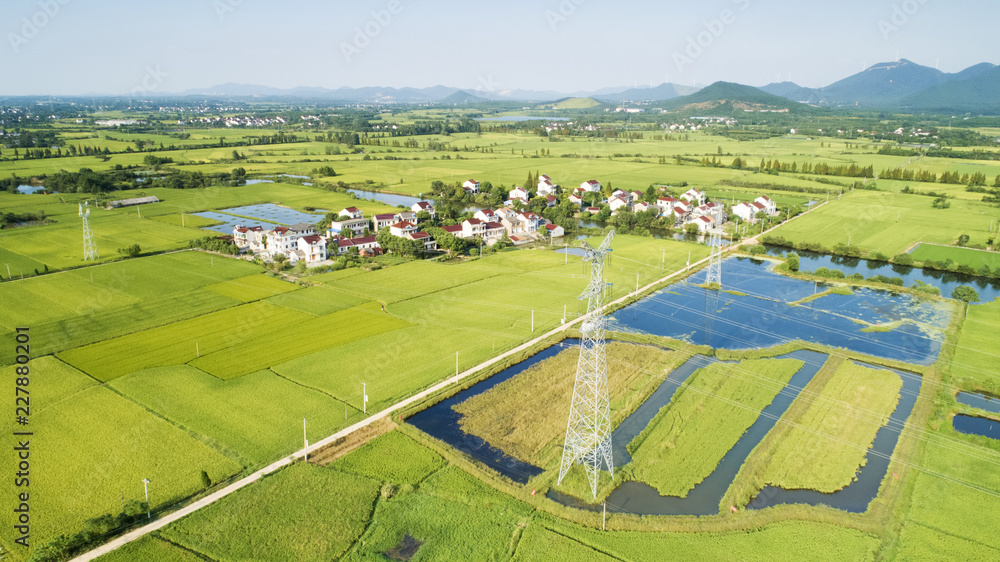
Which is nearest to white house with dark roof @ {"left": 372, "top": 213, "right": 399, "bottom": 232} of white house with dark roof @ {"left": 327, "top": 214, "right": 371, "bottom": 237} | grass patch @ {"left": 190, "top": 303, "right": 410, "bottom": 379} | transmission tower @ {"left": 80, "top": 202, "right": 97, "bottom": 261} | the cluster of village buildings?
the cluster of village buildings

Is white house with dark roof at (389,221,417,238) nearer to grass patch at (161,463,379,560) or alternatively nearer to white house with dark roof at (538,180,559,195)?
white house with dark roof at (538,180,559,195)

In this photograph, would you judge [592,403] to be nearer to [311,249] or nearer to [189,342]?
[189,342]

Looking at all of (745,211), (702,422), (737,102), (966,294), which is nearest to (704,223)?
(745,211)

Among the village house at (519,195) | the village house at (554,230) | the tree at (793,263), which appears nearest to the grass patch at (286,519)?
the tree at (793,263)

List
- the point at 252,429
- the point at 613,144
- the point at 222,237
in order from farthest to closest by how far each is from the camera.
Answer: the point at 613,144
the point at 222,237
the point at 252,429

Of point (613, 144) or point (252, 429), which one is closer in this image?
point (252, 429)

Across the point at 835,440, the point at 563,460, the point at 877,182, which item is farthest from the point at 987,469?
the point at 877,182

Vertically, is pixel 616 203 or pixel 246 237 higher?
pixel 616 203

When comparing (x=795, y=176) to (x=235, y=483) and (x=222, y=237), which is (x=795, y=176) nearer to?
(x=222, y=237)
